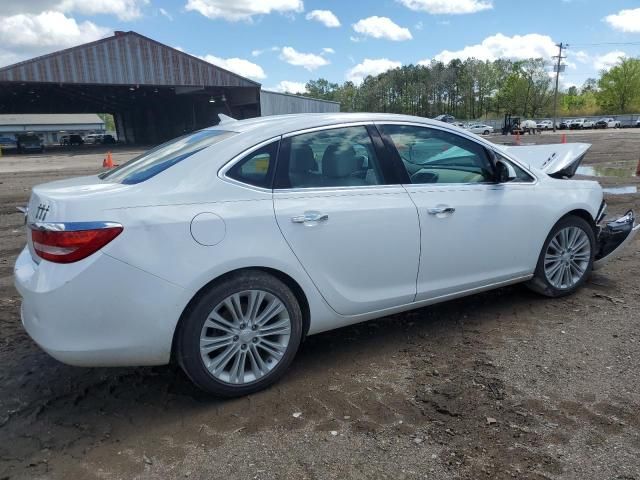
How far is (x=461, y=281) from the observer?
3770 millimetres

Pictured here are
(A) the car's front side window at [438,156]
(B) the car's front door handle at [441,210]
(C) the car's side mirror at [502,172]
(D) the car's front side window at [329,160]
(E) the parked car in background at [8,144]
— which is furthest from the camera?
(E) the parked car in background at [8,144]

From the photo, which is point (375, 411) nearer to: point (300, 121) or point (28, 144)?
point (300, 121)

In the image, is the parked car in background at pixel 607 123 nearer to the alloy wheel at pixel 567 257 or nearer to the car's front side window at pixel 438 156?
the alloy wheel at pixel 567 257

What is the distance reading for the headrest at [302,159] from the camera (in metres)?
3.20

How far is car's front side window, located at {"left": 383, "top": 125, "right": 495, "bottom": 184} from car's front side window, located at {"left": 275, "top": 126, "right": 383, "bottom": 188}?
10.3 inches

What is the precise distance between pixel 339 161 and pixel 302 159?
0.28 metres

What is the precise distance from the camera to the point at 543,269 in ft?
14.0

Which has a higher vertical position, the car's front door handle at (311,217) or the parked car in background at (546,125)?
the parked car in background at (546,125)

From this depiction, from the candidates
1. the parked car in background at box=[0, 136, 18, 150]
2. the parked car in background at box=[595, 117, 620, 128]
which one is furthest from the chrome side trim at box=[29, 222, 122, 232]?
the parked car in background at box=[595, 117, 620, 128]

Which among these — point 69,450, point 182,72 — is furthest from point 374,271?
point 182,72

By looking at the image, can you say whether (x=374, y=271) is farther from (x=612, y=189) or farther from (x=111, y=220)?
(x=612, y=189)

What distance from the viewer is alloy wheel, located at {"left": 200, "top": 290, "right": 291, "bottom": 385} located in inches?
113

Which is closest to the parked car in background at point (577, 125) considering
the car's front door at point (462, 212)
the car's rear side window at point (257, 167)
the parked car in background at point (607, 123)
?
the parked car in background at point (607, 123)

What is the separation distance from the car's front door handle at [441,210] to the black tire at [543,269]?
1154 millimetres
